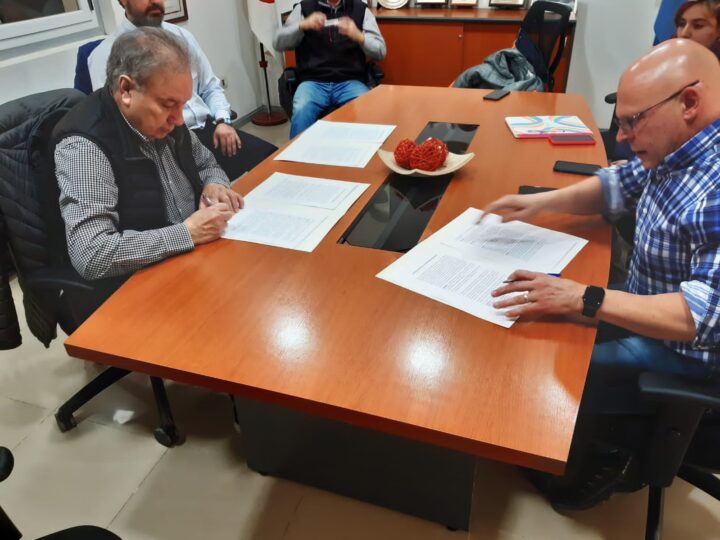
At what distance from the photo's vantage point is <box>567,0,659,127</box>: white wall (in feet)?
12.2

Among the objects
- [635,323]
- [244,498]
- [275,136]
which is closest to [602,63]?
[275,136]

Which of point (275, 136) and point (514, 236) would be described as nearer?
point (514, 236)

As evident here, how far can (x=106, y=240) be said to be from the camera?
1.24 meters

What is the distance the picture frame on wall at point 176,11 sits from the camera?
3.53 metres

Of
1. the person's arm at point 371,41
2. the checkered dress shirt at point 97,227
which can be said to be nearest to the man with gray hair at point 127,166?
the checkered dress shirt at point 97,227

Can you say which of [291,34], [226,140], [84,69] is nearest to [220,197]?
[226,140]

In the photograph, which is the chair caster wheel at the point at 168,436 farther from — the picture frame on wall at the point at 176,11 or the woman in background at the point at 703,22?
the picture frame on wall at the point at 176,11

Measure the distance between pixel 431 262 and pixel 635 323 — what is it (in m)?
0.44

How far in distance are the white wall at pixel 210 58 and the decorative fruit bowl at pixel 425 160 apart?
203 centimetres

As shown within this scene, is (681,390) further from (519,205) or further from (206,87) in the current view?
(206,87)

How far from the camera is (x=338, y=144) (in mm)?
1981

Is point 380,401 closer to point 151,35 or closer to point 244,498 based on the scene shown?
point 244,498

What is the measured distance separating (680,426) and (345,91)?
2.84m

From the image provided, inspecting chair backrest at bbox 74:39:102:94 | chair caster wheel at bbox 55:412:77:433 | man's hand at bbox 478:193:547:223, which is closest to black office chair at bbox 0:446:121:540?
chair caster wheel at bbox 55:412:77:433
